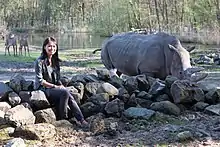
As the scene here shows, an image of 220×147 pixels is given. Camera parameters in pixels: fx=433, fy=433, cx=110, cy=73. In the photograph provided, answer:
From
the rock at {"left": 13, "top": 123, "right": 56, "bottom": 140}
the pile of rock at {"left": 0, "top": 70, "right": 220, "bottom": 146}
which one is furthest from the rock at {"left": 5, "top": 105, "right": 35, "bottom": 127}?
the rock at {"left": 13, "top": 123, "right": 56, "bottom": 140}

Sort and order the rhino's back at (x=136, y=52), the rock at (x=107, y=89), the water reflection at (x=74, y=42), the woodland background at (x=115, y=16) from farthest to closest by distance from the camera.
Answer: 1. the woodland background at (x=115, y=16)
2. the water reflection at (x=74, y=42)
3. the rhino's back at (x=136, y=52)
4. the rock at (x=107, y=89)

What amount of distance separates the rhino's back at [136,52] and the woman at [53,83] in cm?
397

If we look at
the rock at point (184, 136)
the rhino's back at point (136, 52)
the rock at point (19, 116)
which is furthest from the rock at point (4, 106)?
the rhino's back at point (136, 52)

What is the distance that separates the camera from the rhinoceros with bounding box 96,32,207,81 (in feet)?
31.4

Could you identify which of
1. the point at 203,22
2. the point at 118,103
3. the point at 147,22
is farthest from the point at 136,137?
the point at 147,22

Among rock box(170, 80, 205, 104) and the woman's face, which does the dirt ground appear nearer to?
rock box(170, 80, 205, 104)

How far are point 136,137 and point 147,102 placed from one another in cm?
145

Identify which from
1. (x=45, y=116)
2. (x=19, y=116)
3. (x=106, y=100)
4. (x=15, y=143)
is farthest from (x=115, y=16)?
(x=15, y=143)

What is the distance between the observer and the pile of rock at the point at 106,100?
6074 millimetres

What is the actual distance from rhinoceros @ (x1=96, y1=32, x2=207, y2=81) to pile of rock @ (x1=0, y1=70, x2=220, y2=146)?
130cm

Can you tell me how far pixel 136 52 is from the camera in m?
11.2

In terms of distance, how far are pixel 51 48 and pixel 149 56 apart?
4254 mm

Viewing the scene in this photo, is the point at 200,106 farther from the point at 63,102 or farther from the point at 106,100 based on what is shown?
the point at 63,102

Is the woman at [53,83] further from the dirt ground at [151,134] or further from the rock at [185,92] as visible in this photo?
the rock at [185,92]
